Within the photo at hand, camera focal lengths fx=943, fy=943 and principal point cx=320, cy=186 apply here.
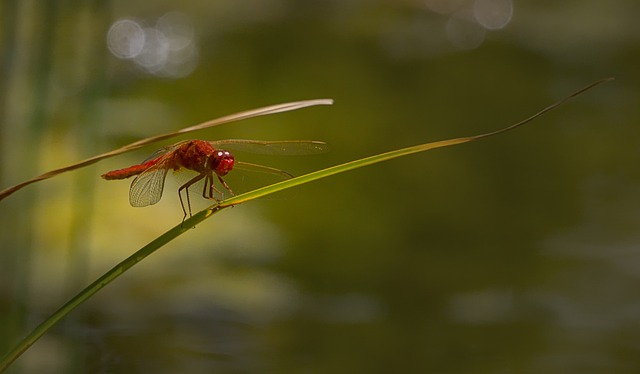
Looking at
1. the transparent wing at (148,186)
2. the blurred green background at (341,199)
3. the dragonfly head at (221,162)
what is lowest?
the blurred green background at (341,199)

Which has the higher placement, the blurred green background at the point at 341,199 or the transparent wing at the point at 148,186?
the transparent wing at the point at 148,186

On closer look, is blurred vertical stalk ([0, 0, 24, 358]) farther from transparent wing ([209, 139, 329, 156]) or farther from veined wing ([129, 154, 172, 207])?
transparent wing ([209, 139, 329, 156])

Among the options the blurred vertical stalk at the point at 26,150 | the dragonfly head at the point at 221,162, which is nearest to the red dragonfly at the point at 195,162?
the dragonfly head at the point at 221,162

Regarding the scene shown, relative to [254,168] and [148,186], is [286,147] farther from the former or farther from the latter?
[148,186]

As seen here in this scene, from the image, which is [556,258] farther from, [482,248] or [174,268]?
[174,268]

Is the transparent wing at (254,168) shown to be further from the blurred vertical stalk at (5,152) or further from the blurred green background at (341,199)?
the blurred vertical stalk at (5,152)

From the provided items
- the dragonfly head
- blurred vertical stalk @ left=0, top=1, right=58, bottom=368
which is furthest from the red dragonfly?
blurred vertical stalk @ left=0, top=1, right=58, bottom=368

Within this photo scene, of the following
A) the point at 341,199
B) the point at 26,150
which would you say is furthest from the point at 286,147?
the point at 341,199
